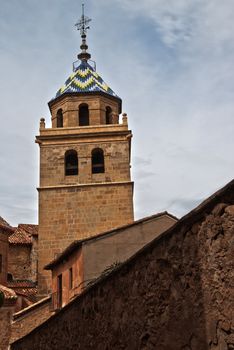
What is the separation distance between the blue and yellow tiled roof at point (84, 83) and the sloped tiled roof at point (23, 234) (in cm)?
1044

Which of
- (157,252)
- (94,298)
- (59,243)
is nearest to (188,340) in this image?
(157,252)

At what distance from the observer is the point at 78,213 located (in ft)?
84.9

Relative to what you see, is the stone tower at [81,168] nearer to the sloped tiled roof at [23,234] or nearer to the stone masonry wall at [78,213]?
the stone masonry wall at [78,213]

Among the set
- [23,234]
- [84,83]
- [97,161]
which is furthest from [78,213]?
[23,234]

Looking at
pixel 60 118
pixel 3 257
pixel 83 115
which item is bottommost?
pixel 3 257

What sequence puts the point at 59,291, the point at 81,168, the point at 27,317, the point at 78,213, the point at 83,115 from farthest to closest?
1. the point at 83,115
2. the point at 81,168
3. the point at 78,213
4. the point at 27,317
5. the point at 59,291

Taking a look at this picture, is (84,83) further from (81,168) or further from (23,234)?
(23,234)

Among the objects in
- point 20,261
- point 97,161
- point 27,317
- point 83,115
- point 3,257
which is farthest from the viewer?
point 20,261

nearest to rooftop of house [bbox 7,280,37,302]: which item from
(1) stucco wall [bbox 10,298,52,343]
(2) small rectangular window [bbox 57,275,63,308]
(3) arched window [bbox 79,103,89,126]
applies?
(1) stucco wall [bbox 10,298,52,343]

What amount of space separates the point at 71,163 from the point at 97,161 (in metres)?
1.31

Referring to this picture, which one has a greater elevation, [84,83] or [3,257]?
[84,83]

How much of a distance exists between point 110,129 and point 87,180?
293 centimetres

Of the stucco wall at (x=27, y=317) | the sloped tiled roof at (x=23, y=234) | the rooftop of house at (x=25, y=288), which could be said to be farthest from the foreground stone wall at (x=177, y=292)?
the sloped tiled roof at (x=23, y=234)

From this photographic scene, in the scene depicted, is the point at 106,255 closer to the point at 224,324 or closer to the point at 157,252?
the point at 157,252
